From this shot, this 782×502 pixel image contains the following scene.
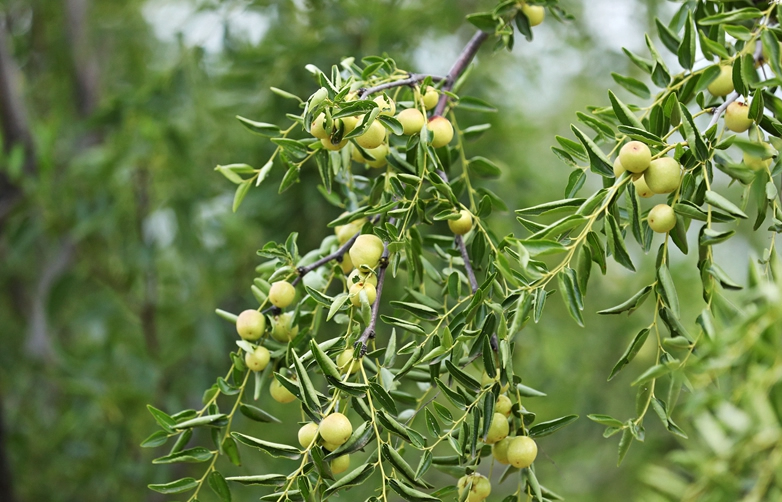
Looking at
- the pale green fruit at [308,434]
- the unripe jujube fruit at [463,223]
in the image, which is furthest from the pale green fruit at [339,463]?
the unripe jujube fruit at [463,223]

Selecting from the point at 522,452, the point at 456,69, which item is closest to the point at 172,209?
the point at 456,69

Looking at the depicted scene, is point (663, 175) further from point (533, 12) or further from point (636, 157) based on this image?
point (533, 12)

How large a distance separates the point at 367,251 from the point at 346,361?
0.05 meters

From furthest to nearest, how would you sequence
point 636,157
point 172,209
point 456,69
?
point 172,209 → point 456,69 → point 636,157

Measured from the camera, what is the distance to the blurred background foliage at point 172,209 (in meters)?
0.88

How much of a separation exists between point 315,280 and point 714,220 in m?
0.19

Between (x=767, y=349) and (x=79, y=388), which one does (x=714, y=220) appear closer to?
(x=767, y=349)

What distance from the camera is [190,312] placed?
3.43 ft

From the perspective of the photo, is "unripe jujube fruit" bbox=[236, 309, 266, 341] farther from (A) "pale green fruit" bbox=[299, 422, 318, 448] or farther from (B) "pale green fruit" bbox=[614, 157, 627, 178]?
(B) "pale green fruit" bbox=[614, 157, 627, 178]

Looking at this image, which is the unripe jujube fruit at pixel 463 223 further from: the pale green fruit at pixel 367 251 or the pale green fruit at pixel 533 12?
the pale green fruit at pixel 533 12

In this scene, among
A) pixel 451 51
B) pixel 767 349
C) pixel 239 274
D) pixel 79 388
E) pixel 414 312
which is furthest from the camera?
pixel 451 51

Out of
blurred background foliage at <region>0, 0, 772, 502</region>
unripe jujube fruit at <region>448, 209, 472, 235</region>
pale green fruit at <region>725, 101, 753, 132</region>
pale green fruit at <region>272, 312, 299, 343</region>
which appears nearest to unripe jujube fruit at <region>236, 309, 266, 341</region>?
pale green fruit at <region>272, 312, 299, 343</region>

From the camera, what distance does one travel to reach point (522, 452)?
312 mm

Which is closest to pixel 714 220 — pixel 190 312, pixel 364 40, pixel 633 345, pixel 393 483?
pixel 633 345
